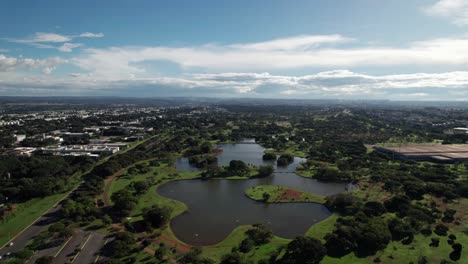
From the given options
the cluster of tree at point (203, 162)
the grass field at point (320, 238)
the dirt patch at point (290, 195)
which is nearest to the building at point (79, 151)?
the cluster of tree at point (203, 162)

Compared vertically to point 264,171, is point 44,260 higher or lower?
lower

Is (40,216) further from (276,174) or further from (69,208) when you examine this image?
(276,174)

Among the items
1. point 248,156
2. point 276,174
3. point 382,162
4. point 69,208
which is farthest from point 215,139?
point 69,208

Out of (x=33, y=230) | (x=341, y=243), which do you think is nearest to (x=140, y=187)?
(x=33, y=230)

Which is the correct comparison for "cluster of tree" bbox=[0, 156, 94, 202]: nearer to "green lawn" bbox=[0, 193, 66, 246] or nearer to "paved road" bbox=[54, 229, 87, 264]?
"green lawn" bbox=[0, 193, 66, 246]

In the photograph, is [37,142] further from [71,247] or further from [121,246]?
[121,246]

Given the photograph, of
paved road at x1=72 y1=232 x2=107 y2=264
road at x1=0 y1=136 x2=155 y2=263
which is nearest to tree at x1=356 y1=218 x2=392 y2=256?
paved road at x1=72 y1=232 x2=107 y2=264

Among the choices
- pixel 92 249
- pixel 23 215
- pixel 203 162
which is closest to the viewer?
pixel 92 249
